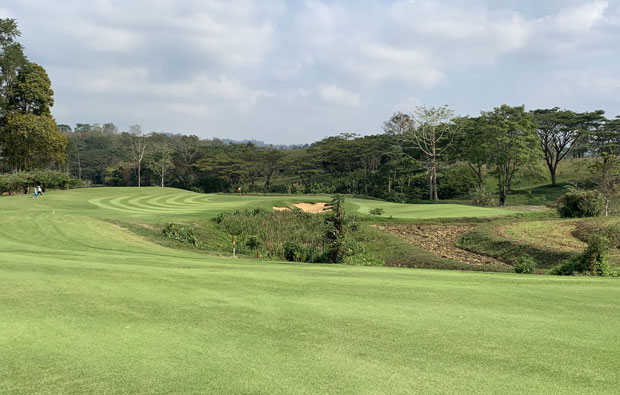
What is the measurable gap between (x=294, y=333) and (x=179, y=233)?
17.5 m

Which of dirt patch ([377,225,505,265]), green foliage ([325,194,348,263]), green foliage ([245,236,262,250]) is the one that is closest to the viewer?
green foliage ([325,194,348,263])

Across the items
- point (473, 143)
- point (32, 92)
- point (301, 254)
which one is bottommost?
point (301, 254)

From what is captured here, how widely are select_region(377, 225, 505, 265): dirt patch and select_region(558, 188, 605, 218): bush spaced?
7.41 m

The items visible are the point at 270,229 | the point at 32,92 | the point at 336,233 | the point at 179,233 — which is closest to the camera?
the point at 336,233

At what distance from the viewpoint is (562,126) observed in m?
59.9

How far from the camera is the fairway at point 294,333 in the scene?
393 cm

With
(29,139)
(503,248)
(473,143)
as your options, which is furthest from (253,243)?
(29,139)

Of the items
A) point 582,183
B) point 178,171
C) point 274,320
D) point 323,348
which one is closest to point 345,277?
point 274,320

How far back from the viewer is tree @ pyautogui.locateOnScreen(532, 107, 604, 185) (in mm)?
58969

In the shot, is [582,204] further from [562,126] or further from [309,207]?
[562,126]

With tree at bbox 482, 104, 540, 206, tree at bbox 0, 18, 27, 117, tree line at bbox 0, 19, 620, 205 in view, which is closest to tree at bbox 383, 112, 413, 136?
tree line at bbox 0, 19, 620, 205

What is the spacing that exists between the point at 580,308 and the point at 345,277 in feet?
15.7

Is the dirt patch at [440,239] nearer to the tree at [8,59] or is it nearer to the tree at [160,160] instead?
the tree at [8,59]

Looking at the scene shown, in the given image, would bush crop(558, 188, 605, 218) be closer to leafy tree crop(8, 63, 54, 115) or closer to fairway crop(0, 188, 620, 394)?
fairway crop(0, 188, 620, 394)
